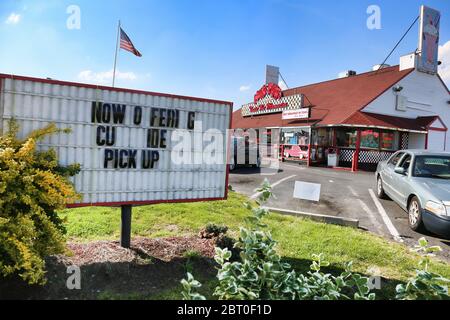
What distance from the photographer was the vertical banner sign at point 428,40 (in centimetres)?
2123

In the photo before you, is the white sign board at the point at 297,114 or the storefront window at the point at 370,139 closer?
the storefront window at the point at 370,139

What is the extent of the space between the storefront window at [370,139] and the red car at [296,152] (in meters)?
3.78

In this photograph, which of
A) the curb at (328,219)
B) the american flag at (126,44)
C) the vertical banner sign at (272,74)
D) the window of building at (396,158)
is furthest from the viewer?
the vertical banner sign at (272,74)

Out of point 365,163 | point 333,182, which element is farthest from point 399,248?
point 365,163

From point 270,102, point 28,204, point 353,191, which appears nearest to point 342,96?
point 270,102

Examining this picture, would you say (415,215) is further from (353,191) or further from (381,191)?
(353,191)

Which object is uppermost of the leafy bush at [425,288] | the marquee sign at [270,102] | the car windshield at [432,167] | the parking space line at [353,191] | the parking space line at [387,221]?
the marquee sign at [270,102]

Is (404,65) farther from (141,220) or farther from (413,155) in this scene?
(141,220)

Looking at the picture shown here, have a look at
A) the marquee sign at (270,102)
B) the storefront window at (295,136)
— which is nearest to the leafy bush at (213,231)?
the storefront window at (295,136)

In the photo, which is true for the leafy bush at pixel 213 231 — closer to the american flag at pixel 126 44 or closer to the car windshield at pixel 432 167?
the car windshield at pixel 432 167

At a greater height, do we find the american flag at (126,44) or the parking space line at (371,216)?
the american flag at (126,44)

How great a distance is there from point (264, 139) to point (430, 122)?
12562mm

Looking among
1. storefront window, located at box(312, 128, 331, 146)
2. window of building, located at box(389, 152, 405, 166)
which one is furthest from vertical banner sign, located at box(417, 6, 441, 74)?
window of building, located at box(389, 152, 405, 166)

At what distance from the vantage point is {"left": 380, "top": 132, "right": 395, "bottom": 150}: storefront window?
2167 cm
